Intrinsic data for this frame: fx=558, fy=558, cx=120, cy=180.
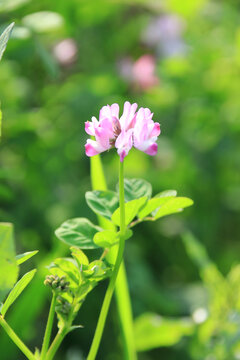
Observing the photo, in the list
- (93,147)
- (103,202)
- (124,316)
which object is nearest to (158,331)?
(124,316)

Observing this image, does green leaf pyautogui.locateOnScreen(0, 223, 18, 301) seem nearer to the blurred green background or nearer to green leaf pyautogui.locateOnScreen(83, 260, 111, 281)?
green leaf pyautogui.locateOnScreen(83, 260, 111, 281)

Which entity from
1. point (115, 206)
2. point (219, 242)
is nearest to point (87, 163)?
point (219, 242)

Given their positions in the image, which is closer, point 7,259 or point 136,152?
point 7,259

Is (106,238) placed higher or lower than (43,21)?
lower

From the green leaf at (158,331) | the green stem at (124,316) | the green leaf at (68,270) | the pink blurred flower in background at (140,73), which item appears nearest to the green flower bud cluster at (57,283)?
the green leaf at (68,270)

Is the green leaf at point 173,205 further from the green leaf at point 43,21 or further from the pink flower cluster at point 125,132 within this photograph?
the green leaf at point 43,21

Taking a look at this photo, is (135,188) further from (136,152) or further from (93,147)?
(136,152)
